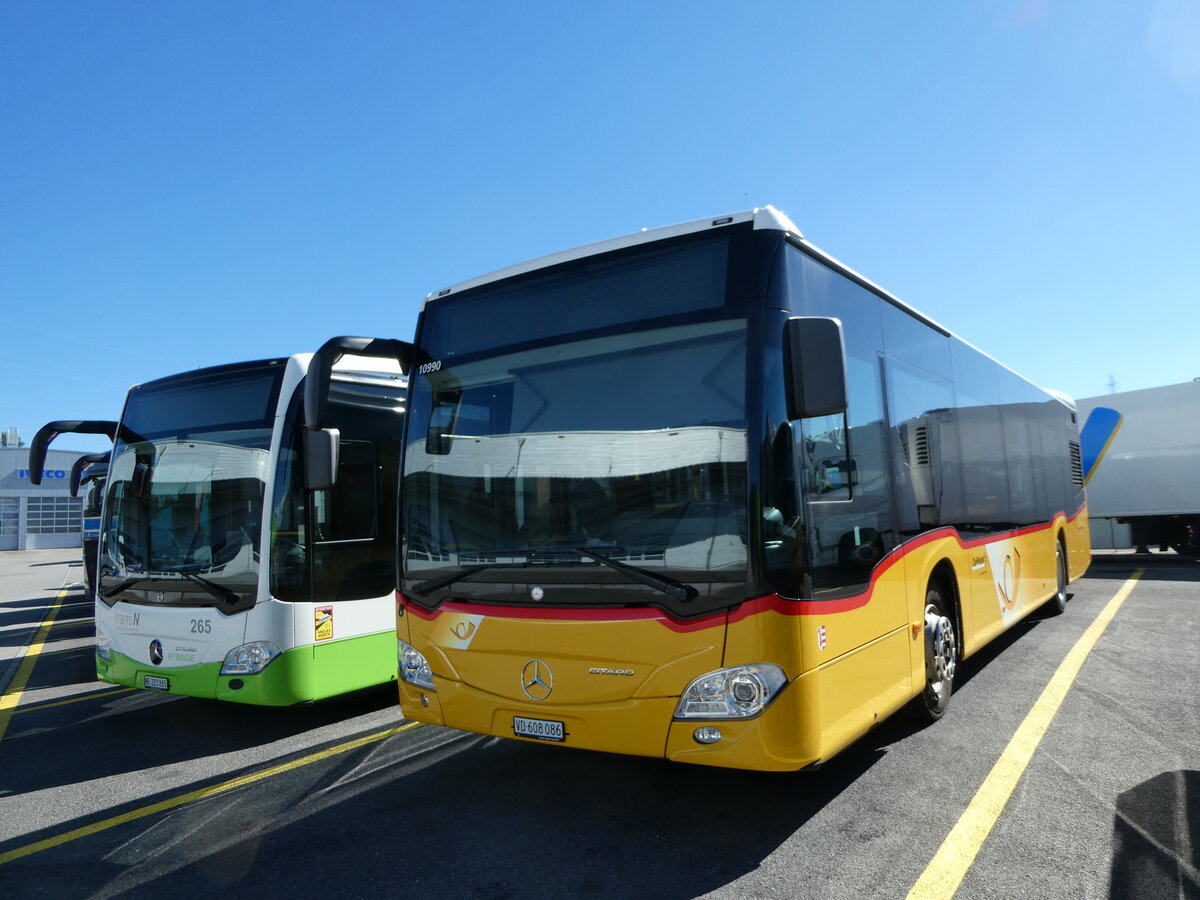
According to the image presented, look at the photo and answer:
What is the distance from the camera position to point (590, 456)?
151 inches

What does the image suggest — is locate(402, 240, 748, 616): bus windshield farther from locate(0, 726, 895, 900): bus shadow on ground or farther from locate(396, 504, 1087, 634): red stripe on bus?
locate(0, 726, 895, 900): bus shadow on ground

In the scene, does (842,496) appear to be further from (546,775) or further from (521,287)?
(546,775)

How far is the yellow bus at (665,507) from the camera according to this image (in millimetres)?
3459

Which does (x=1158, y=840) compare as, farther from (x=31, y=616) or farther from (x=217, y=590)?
(x=31, y=616)

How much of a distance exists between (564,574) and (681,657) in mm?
682

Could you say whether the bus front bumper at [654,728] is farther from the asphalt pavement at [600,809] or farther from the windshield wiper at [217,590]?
the windshield wiper at [217,590]

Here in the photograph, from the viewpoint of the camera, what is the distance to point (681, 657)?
11.5 feet

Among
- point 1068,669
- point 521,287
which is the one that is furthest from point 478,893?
point 1068,669

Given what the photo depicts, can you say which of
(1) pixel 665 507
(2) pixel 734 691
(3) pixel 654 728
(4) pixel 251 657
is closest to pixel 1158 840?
(2) pixel 734 691

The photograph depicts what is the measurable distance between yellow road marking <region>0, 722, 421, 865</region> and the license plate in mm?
2053

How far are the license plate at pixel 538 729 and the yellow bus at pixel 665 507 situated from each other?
11 millimetres

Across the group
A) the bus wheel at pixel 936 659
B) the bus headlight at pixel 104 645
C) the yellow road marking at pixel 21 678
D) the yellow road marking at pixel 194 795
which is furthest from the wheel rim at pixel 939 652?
the yellow road marking at pixel 21 678

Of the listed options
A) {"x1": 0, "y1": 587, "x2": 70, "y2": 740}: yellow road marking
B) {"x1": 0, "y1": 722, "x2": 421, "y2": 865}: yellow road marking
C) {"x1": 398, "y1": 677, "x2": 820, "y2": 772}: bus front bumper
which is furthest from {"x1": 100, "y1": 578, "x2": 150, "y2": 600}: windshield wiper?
{"x1": 398, "y1": 677, "x2": 820, "y2": 772}: bus front bumper

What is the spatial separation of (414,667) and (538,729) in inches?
37.4
